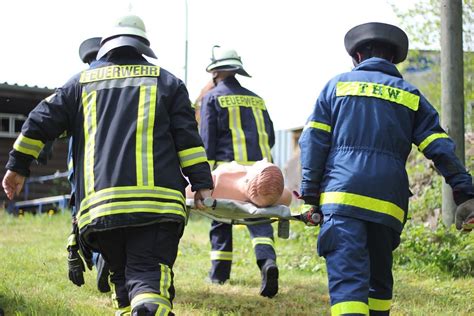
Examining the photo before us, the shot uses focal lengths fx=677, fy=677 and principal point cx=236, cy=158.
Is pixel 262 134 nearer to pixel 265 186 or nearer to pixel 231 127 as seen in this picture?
pixel 231 127

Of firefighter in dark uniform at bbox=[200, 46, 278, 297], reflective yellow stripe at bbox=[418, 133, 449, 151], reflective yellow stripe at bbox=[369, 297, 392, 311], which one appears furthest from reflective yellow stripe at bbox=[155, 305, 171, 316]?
firefighter in dark uniform at bbox=[200, 46, 278, 297]

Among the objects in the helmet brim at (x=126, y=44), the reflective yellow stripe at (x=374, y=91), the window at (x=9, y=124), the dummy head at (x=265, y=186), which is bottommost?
the dummy head at (x=265, y=186)

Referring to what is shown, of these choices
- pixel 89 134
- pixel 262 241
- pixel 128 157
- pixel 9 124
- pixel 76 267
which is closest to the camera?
pixel 128 157

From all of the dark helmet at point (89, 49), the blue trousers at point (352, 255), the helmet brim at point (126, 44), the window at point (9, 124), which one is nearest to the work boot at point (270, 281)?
the blue trousers at point (352, 255)

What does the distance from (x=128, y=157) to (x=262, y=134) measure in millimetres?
2842

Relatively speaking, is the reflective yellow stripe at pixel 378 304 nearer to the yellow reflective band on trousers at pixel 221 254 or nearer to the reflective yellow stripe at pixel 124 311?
the reflective yellow stripe at pixel 124 311

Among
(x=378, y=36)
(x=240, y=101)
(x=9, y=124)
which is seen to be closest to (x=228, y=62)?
(x=240, y=101)

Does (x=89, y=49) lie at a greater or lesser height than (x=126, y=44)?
greater

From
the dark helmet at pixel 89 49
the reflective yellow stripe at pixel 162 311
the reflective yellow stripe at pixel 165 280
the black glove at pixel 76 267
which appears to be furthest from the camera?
the dark helmet at pixel 89 49

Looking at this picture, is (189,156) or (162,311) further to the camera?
(189,156)

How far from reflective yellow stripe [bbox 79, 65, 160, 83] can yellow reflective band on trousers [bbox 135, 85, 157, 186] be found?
0.10m

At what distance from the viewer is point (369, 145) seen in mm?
3799

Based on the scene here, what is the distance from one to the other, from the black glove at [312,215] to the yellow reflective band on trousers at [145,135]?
91 cm

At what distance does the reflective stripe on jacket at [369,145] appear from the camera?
3.74 m
